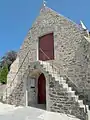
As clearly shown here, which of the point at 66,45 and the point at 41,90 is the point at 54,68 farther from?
the point at 41,90

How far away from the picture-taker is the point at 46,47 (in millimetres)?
13352

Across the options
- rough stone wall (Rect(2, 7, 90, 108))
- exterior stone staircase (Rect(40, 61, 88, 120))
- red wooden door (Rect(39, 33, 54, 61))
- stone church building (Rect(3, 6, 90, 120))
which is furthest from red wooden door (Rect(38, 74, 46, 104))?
exterior stone staircase (Rect(40, 61, 88, 120))

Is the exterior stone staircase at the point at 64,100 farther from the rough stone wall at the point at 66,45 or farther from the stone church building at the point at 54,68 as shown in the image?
the rough stone wall at the point at 66,45

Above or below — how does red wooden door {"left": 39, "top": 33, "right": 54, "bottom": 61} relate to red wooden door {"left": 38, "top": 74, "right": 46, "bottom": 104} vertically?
above

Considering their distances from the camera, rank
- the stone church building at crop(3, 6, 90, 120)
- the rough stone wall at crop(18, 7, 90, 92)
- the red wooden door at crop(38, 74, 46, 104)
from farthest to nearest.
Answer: the red wooden door at crop(38, 74, 46, 104)
the rough stone wall at crop(18, 7, 90, 92)
the stone church building at crop(3, 6, 90, 120)

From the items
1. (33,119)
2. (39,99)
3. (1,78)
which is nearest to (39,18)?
(39,99)

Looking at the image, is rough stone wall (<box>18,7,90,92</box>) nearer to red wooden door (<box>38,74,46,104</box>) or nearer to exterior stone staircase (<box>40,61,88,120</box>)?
exterior stone staircase (<box>40,61,88,120</box>)

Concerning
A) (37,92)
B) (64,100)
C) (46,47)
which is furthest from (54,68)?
(64,100)

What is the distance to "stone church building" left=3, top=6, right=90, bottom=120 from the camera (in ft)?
33.1

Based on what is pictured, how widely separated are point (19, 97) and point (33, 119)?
13.3ft

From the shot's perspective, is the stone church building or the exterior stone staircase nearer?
the exterior stone staircase

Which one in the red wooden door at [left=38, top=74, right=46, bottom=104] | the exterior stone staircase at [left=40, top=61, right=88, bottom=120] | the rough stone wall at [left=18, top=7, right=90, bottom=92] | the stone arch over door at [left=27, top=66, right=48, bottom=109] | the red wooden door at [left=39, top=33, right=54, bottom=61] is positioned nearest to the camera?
the exterior stone staircase at [left=40, top=61, right=88, bottom=120]

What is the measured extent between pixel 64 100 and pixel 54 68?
310 centimetres

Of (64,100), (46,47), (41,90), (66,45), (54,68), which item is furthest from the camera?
(41,90)
